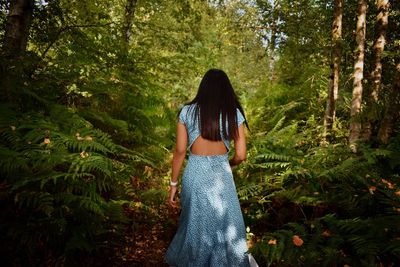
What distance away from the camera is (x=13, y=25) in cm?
479

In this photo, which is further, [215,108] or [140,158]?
[140,158]

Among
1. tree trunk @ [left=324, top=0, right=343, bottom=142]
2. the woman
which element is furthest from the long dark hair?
tree trunk @ [left=324, top=0, right=343, bottom=142]

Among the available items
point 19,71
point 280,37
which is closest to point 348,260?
point 19,71

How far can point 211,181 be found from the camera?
3.14 meters

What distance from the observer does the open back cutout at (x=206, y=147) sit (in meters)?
3.19

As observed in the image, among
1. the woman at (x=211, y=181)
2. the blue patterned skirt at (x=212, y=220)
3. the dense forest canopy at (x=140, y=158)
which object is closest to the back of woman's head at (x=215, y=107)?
the woman at (x=211, y=181)

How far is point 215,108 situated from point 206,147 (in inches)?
14.5

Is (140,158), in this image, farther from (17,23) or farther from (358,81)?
(358,81)

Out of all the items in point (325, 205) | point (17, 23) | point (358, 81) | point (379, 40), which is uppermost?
point (379, 40)

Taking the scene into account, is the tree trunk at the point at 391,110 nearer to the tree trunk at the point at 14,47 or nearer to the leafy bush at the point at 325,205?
the leafy bush at the point at 325,205

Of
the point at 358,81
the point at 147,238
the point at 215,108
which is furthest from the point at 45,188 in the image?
the point at 358,81

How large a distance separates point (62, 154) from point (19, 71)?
5.03 feet

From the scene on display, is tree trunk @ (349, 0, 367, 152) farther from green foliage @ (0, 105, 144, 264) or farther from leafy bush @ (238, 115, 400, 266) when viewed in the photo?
green foliage @ (0, 105, 144, 264)

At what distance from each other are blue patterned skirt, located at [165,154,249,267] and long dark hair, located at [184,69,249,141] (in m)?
0.25
